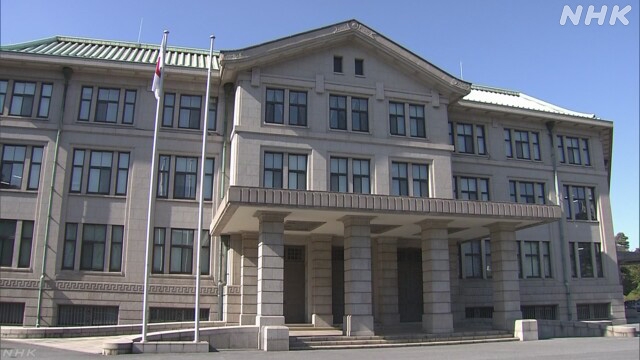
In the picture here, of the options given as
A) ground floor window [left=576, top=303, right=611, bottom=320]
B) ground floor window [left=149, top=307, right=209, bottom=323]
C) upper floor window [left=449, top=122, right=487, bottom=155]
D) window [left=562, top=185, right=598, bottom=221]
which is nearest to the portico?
ground floor window [left=149, top=307, right=209, bottom=323]

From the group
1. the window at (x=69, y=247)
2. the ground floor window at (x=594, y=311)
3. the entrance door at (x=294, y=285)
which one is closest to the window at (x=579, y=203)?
the ground floor window at (x=594, y=311)

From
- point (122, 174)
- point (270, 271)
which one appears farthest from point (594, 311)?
point (122, 174)

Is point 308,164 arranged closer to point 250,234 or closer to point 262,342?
point 250,234

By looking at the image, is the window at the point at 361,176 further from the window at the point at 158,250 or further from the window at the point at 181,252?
the window at the point at 158,250

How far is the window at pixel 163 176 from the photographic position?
26.2 m

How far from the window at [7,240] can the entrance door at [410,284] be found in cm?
1871

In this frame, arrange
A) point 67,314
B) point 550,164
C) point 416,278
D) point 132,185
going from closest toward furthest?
point 67,314 < point 132,185 < point 416,278 < point 550,164

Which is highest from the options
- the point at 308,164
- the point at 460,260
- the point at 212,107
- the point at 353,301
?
the point at 212,107

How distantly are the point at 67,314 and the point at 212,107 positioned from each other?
11.7 meters

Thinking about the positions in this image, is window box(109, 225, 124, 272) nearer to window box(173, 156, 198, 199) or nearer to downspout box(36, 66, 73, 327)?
downspout box(36, 66, 73, 327)

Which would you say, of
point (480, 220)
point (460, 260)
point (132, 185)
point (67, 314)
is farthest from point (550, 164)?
point (67, 314)

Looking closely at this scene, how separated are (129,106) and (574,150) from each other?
26143 millimetres

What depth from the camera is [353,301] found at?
21.7 m

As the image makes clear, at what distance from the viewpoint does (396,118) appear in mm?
26922
